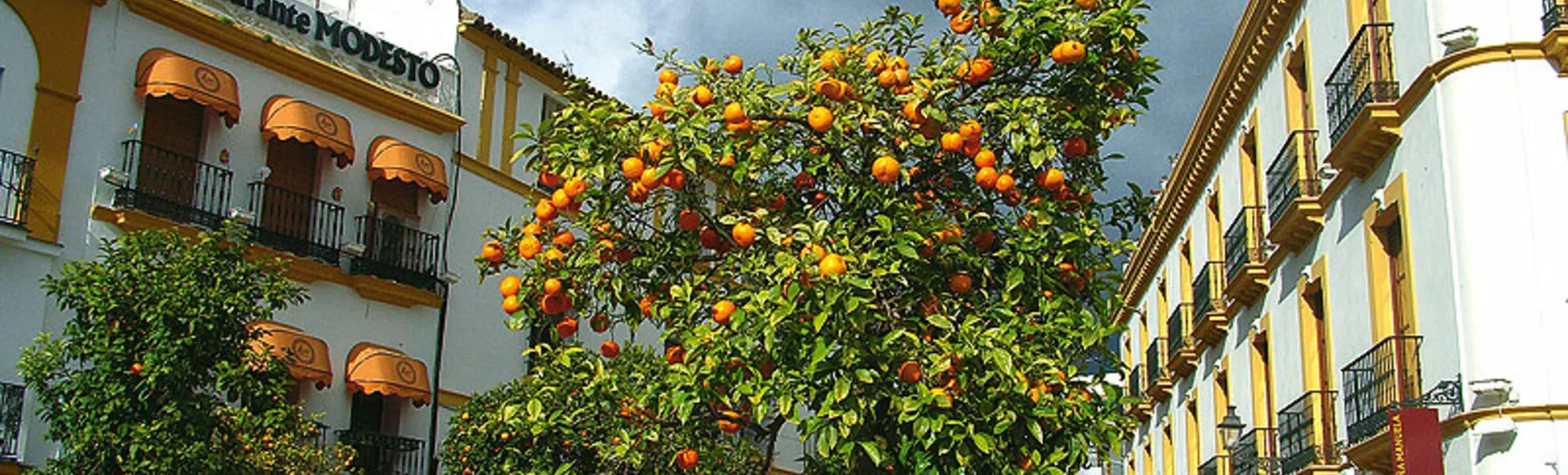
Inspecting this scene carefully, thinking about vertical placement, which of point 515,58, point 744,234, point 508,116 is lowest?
point 744,234

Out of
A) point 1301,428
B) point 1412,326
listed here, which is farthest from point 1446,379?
point 1301,428

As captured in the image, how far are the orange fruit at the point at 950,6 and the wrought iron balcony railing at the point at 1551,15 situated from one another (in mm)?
6649

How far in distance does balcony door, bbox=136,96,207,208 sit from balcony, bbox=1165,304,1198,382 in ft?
50.1

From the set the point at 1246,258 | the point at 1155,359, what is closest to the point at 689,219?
the point at 1246,258

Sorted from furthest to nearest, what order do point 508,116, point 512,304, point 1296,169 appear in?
1. point 508,116
2. point 1296,169
3. point 512,304

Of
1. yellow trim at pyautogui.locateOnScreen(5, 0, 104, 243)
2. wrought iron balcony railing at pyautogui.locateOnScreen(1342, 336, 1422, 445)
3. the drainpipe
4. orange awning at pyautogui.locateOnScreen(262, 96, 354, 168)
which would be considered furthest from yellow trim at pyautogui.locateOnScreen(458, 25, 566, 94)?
wrought iron balcony railing at pyautogui.locateOnScreen(1342, 336, 1422, 445)

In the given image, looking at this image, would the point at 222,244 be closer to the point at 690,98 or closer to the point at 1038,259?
the point at 690,98

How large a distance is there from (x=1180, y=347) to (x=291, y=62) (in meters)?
14.8

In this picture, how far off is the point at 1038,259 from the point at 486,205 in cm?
1265

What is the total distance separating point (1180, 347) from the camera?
25688mm

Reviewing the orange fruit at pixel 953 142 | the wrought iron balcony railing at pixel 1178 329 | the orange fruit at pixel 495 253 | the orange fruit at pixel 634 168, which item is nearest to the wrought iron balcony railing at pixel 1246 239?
the wrought iron balcony railing at pixel 1178 329

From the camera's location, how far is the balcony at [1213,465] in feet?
72.6

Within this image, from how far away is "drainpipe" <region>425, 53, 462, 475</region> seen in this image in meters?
18.5

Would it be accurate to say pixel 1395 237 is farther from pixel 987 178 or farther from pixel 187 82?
pixel 187 82
